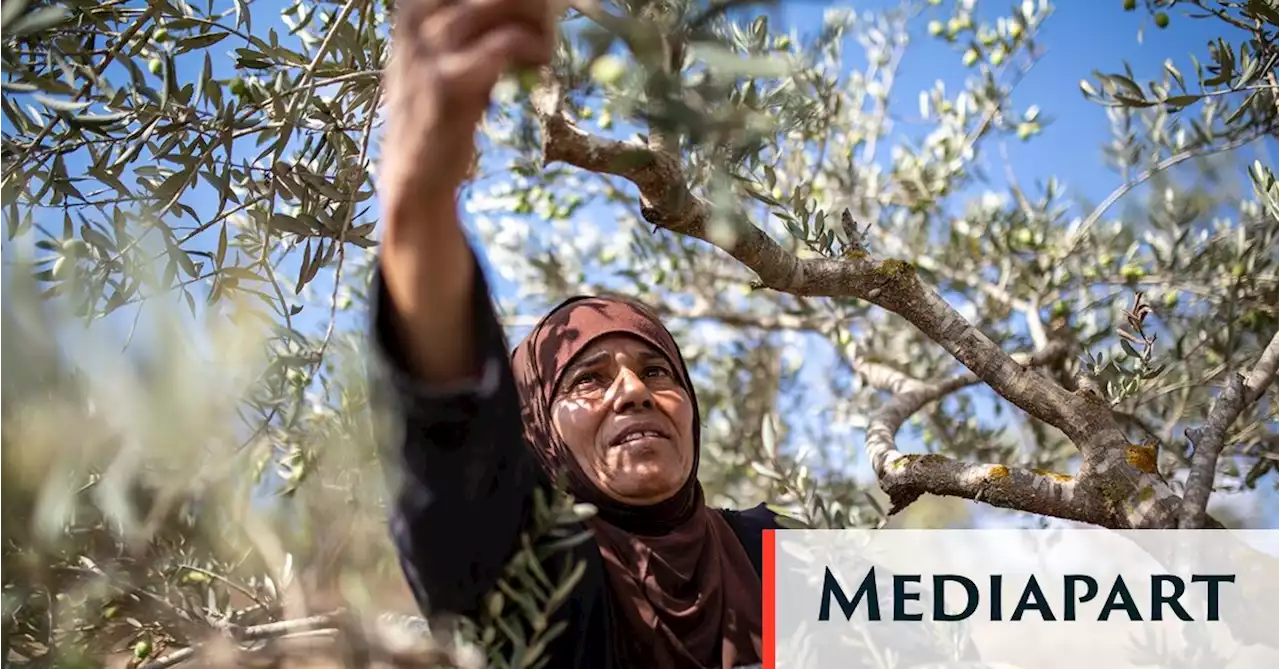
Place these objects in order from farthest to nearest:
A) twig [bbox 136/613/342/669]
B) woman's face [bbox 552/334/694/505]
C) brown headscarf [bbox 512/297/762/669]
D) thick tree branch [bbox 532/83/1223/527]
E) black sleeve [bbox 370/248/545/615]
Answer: woman's face [bbox 552/334/694/505] < brown headscarf [bbox 512/297/762/669] < thick tree branch [bbox 532/83/1223/527] < twig [bbox 136/613/342/669] < black sleeve [bbox 370/248/545/615]

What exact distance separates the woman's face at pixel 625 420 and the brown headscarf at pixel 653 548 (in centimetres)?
2

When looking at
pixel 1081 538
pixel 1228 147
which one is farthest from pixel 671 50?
pixel 1228 147

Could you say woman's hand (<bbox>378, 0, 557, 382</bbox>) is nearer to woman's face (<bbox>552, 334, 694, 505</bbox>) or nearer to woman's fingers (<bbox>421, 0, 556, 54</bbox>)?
woman's fingers (<bbox>421, 0, 556, 54</bbox>)

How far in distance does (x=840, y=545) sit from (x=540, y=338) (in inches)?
39.1

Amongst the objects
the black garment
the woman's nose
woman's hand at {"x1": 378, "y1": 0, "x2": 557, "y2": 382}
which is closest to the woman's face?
the woman's nose

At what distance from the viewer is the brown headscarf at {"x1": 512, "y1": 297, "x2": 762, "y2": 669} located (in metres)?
2.01

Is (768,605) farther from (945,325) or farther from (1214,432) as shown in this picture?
(1214,432)

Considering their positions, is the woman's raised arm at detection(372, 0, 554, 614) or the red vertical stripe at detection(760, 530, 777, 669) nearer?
the woman's raised arm at detection(372, 0, 554, 614)

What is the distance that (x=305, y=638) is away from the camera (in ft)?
4.37

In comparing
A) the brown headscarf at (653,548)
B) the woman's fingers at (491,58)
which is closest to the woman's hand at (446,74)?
the woman's fingers at (491,58)

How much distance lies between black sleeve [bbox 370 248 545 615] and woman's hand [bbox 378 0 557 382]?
0.03m

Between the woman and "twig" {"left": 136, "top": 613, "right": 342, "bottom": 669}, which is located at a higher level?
→ the woman

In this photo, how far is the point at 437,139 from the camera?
1117 mm

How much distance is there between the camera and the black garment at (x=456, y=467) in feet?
4.45
